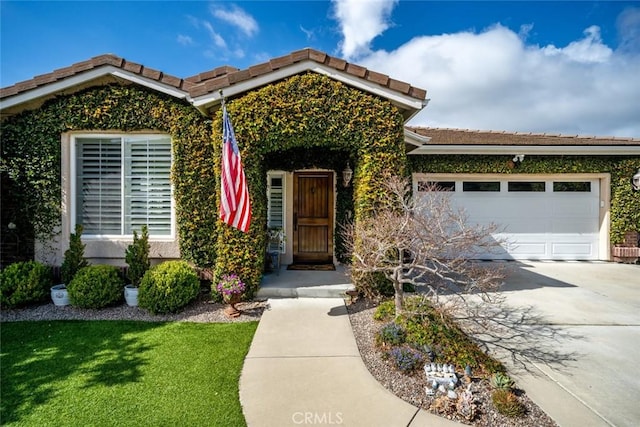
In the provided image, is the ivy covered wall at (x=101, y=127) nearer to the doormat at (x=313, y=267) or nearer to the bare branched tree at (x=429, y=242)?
the doormat at (x=313, y=267)

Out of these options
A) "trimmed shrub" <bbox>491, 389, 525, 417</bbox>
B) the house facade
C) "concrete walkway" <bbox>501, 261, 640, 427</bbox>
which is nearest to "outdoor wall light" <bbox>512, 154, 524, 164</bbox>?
"concrete walkway" <bbox>501, 261, 640, 427</bbox>

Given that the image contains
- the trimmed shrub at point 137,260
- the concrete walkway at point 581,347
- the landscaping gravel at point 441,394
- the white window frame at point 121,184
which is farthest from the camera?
the white window frame at point 121,184

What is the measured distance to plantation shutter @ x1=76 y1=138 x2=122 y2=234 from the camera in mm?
6199

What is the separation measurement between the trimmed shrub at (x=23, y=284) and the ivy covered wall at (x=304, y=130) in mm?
3107

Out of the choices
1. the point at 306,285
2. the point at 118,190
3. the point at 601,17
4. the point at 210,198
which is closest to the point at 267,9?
the point at 210,198

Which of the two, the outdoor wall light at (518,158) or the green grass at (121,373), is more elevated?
the outdoor wall light at (518,158)

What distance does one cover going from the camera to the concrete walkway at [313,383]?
2.63m

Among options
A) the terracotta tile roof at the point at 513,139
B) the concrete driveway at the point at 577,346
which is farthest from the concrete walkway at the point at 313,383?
the terracotta tile roof at the point at 513,139

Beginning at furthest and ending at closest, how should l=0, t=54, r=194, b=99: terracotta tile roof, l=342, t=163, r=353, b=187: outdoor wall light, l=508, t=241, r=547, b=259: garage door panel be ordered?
l=508, t=241, r=547, b=259: garage door panel, l=342, t=163, r=353, b=187: outdoor wall light, l=0, t=54, r=194, b=99: terracotta tile roof

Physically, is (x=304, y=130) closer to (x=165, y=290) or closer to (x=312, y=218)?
(x=312, y=218)

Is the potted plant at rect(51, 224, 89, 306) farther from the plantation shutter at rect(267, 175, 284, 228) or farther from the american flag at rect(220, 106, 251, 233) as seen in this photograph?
the plantation shutter at rect(267, 175, 284, 228)

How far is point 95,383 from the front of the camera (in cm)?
311

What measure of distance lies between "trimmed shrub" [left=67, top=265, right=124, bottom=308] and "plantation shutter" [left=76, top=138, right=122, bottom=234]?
1326mm

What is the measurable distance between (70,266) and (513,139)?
12.9m
